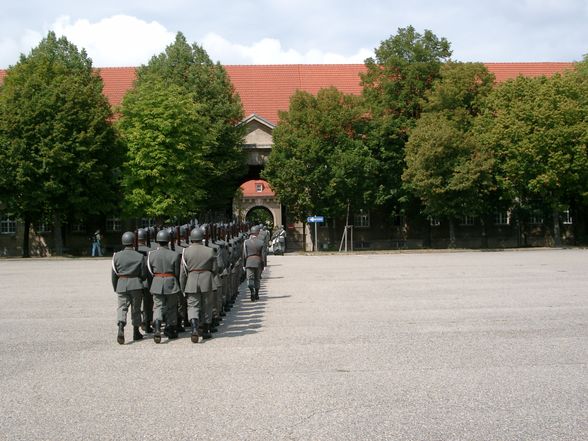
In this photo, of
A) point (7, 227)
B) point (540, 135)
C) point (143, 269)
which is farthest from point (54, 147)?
point (143, 269)

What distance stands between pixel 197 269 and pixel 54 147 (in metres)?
32.4

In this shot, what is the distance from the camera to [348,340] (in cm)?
1005

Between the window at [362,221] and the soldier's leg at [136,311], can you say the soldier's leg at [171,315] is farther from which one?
the window at [362,221]

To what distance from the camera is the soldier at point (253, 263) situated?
16.5m

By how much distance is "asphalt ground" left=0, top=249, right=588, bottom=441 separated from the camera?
575 centimetres

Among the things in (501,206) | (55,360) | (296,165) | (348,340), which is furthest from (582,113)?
(55,360)

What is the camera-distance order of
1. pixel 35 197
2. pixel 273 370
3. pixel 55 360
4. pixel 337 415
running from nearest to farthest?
pixel 337 415 < pixel 273 370 < pixel 55 360 < pixel 35 197

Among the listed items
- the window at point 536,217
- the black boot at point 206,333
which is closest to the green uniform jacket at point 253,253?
the black boot at point 206,333

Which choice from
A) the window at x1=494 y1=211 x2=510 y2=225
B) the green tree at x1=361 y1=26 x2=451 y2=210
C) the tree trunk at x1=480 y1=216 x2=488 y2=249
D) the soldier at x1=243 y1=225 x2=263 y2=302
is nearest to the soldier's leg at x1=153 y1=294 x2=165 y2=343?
the soldier at x1=243 y1=225 x2=263 y2=302

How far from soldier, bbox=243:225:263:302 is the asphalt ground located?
4.21ft

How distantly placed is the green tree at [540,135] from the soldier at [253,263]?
3200 cm

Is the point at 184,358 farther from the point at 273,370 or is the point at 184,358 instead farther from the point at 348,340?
the point at 348,340

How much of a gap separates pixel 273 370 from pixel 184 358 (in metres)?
1.60

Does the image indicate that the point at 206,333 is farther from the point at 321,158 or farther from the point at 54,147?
the point at 321,158
